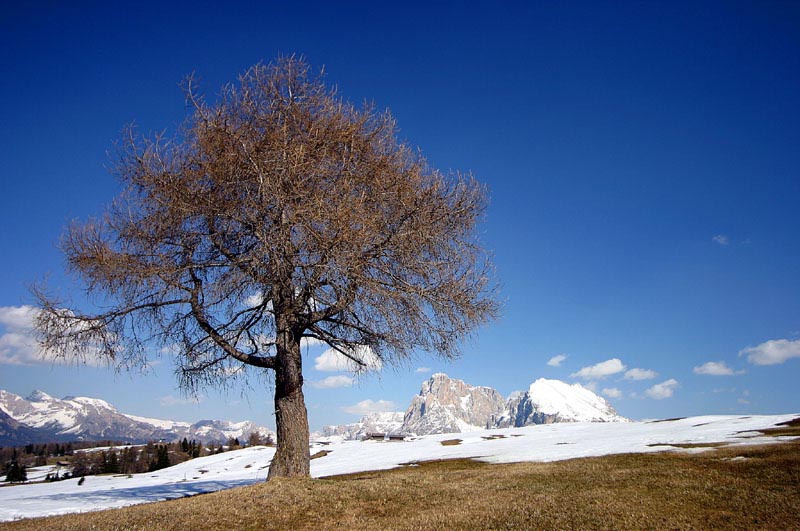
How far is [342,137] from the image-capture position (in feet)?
59.2

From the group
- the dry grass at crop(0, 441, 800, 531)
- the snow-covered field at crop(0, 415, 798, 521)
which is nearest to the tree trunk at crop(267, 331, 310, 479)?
the dry grass at crop(0, 441, 800, 531)

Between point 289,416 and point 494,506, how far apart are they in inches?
304

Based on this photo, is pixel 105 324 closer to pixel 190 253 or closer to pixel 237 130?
pixel 190 253

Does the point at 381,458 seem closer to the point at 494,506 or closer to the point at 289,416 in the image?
the point at 289,416

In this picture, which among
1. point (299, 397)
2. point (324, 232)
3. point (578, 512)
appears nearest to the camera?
point (578, 512)

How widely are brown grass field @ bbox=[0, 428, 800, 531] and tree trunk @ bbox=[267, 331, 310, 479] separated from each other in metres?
1.31

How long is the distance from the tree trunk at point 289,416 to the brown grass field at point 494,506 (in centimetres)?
131

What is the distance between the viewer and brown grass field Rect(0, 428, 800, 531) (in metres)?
11.4

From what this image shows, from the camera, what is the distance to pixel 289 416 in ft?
57.3

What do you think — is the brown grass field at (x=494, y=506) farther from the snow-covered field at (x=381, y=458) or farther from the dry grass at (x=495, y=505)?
the snow-covered field at (x=381, y=458)

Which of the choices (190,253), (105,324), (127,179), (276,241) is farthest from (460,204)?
(105,324)

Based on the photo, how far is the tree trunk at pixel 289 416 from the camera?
677 inches

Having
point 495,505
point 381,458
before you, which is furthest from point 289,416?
point 381,458

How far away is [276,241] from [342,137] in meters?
5.38
